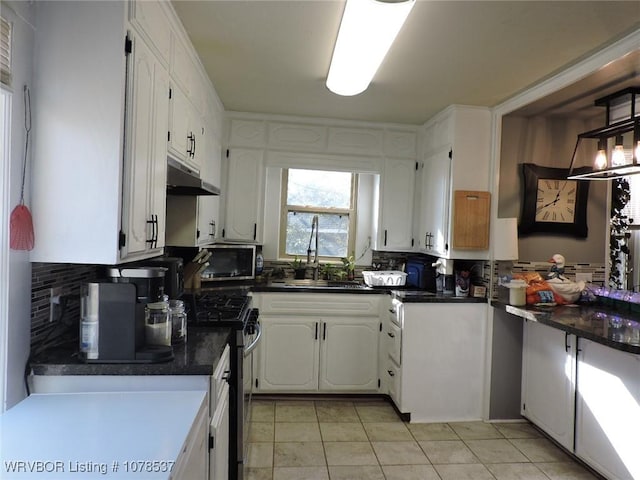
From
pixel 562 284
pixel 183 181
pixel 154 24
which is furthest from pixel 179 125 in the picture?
pixel 562 284

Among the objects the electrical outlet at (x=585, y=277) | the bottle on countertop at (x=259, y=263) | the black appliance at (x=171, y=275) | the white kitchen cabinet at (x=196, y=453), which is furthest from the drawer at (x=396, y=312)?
the white kitchen cabinet at (x=196, y=453)

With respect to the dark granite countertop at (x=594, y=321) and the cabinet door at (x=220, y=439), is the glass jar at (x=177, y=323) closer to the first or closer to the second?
the cabinet door at (x=220, y=439)

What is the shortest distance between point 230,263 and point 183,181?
1104mm

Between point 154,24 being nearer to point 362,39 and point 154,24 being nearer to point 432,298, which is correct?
point 362,39

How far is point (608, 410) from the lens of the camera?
6.98ft

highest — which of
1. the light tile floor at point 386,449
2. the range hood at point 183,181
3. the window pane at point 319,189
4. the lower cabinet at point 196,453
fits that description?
the window pane at point 319,189

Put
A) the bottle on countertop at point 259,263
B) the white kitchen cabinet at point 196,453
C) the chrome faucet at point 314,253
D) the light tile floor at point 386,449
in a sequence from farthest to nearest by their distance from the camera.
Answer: the chrome faucet at point 314,253, the bottle on countertop at point 259,263, the light tile floor at point 386,449, the white kitchen cabinet at point 196,453

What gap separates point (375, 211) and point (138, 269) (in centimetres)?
255

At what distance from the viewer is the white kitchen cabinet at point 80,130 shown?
137 centimetres

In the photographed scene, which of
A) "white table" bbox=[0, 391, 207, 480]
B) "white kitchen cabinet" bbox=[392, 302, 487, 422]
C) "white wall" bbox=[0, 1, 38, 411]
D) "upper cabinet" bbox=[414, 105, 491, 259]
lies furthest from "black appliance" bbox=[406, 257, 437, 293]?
"white wall" bbox=[0, 1, 38, 411]

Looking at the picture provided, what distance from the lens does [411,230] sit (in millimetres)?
3617

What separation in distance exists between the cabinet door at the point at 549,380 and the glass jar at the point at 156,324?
91.4 inches

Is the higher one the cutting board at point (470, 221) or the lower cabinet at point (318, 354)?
the cutting board at point (470, 221)

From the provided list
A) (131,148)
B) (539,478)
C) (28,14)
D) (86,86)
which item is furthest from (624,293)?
(28,14)
